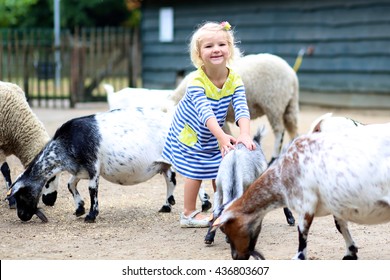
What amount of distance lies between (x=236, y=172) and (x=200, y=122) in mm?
781

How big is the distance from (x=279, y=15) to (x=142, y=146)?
39.7 feet

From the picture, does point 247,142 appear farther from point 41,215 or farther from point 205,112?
point 41,215

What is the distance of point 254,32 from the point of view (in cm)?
1861

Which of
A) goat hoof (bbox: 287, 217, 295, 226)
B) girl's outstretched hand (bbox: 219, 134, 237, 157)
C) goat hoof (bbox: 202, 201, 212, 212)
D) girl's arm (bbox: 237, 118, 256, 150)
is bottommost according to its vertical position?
goat hoof (bbox: 202, 201, 212, 212)

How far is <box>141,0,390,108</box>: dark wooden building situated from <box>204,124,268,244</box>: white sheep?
1105 cm

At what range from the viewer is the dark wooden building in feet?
52.6

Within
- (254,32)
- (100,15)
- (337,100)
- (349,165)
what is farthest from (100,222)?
(100,15)

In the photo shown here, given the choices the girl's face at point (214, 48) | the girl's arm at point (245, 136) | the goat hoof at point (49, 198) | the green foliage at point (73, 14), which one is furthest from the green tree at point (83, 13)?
the girl's arm at point (245, 136)

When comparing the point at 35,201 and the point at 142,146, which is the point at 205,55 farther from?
the point at 35,201

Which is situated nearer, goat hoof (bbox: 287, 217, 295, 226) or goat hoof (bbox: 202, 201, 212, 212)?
goat hoof (bbox: 287, 217, 295, 226)

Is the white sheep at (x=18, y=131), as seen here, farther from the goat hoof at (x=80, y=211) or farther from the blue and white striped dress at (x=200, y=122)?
the blue and white striped dress at (x=200, y=122)

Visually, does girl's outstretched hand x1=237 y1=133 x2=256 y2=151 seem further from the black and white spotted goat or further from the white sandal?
the black and white spotted goat

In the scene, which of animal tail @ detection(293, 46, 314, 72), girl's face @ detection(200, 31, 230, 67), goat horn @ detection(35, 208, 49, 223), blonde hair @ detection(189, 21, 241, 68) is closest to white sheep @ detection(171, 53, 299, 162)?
goat horn @ detection(35, 208, 49, 223)

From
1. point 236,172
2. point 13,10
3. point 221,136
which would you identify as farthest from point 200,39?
point 13,10
